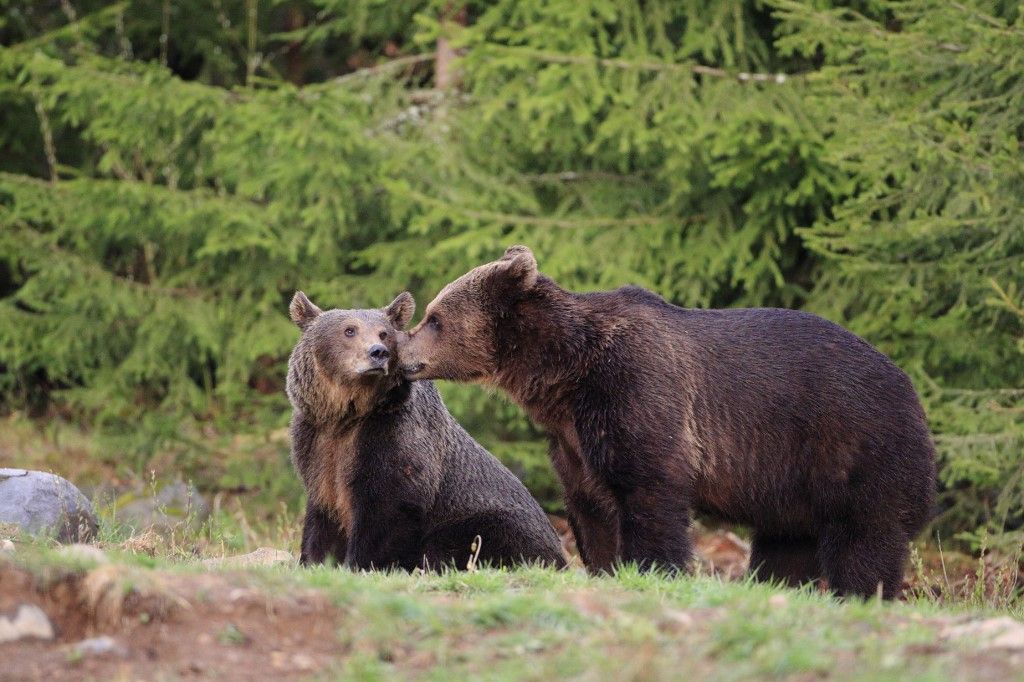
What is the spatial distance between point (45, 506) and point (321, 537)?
1.57 m

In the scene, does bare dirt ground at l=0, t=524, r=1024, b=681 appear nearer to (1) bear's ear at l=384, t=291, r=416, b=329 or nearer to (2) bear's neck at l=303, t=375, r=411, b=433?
(2) bear's neck at l=303, t=375, r=411, b=433

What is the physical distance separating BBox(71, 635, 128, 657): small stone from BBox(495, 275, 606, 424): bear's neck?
9.56 ft

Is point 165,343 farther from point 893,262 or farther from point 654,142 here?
point 893,262

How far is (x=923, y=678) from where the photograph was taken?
4.04 m

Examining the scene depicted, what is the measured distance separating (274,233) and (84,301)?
7.62 feet

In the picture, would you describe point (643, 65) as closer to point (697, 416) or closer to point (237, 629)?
point (697, 416)

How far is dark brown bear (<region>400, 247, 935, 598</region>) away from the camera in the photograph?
21.6ft

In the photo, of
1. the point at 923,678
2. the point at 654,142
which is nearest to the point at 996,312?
the point at 654,142

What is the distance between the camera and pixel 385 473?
23.8ft

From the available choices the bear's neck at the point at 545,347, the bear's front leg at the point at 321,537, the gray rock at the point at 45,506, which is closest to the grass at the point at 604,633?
the bear's neck at the point at 545,347

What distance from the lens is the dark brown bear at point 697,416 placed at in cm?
659

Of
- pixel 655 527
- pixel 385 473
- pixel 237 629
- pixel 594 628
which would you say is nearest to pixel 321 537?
pixel 385 473

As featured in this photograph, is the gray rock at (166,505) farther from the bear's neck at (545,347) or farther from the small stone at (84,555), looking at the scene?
the small stone at (84,555)

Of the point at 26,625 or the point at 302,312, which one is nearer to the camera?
the point at 26,625
